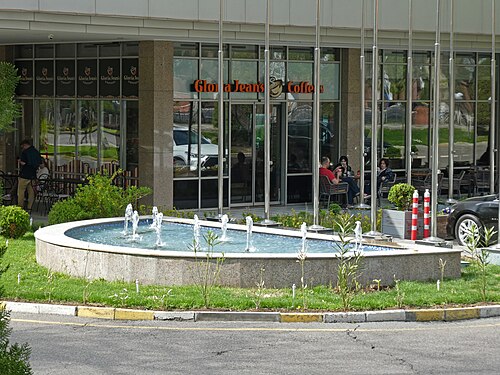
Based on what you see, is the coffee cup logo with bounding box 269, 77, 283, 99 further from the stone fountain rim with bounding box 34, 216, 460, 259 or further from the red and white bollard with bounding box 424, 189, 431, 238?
the stone fountain rim with bounding box 34, 216, 460, 259

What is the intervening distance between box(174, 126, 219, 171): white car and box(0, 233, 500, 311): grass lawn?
12331mm

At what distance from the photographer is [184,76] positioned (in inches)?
1198

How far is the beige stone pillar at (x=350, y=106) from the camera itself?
34.0 metres

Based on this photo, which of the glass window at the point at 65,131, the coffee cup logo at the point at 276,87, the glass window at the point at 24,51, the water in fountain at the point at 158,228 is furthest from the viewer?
the glass window at the point at 24,51

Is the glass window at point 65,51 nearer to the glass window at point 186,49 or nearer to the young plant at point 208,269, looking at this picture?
the glass window at point 186,49

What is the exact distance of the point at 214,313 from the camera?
1577cm

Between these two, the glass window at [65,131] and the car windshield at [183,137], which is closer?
the car windshield at [183,137]

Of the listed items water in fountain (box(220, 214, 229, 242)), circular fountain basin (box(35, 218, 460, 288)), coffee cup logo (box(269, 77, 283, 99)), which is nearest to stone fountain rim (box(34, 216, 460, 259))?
circular fountain basin (box(35, 218, 460, 288))

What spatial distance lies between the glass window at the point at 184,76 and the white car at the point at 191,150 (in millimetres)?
914

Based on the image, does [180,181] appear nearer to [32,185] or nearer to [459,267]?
[32,185]

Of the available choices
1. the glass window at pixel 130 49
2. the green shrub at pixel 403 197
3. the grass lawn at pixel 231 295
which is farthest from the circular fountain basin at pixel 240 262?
the glass window at pixel 130 49

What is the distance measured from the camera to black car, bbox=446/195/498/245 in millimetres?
23891

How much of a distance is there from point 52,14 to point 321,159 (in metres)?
10.9

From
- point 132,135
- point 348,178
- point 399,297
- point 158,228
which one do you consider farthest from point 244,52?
point 399,297
